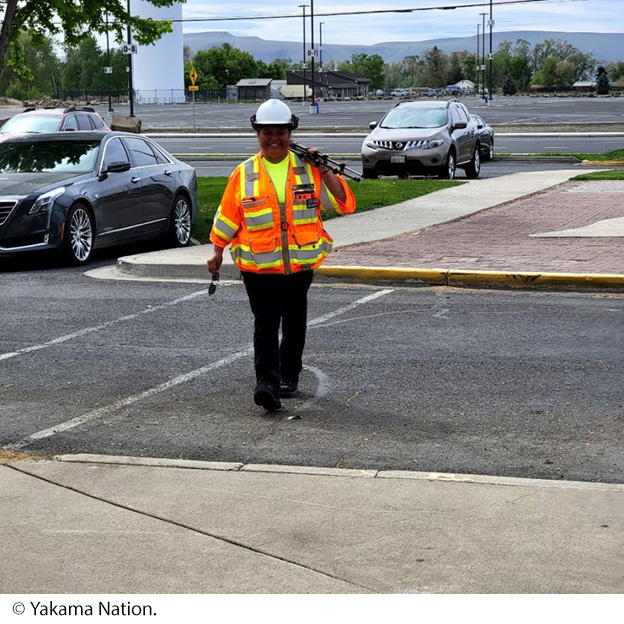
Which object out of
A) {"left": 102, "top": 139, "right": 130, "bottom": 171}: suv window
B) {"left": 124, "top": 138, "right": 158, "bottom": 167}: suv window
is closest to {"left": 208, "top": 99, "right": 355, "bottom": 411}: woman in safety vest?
{"left": 102, "top": 139, "right": 130, "bottom": 171}: suv window

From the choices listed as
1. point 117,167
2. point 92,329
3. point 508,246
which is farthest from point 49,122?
point 92,329

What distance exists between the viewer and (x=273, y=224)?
704cm

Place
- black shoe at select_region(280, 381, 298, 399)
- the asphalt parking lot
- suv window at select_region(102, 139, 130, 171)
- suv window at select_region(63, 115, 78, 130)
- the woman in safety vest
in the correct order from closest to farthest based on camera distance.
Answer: the asphalt parking lot
the woman in safety vest
black shoe at select_region(280, 381, 298, 399)
suv window at select_region(102, 139, 130, 171)
suv window at select_region(63, 115, 78, 130)

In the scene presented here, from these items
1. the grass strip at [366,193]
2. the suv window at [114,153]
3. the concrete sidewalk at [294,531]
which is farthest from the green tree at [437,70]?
the concrete sidewalk at [294,531]

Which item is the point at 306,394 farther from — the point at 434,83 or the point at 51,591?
→ the point at 434,83

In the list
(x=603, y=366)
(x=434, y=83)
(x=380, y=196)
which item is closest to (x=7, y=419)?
A: (x=603, y=366)

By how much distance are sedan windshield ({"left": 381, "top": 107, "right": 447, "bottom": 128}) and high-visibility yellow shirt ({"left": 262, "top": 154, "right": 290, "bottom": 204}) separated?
18254 millimetres

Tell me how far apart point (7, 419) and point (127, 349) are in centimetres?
202

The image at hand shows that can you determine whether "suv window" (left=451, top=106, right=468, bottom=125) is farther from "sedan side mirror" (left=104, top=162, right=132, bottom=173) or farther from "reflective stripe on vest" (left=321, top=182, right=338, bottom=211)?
"reflective stripe on vest" (left=321, top=182, right=338, bottom=211)

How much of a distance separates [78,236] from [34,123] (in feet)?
36.6

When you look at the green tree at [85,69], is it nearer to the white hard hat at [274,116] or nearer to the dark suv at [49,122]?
the dark suv at [49,122]

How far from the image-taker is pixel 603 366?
8312 mm

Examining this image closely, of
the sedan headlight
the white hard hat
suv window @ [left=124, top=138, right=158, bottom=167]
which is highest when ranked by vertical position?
the white hard hat

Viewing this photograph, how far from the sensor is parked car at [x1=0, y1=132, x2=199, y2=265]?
44.0ft
